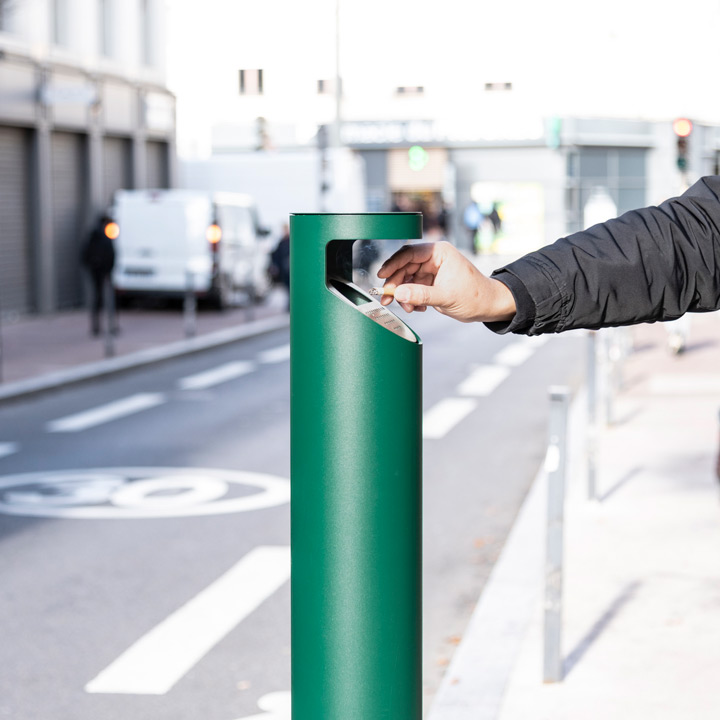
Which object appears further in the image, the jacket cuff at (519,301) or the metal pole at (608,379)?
the metal pole at (608,379)

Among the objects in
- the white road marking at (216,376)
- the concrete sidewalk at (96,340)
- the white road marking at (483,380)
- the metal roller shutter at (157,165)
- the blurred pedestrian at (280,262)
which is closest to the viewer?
the white road marking at (483,380)

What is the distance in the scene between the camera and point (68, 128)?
24.7m

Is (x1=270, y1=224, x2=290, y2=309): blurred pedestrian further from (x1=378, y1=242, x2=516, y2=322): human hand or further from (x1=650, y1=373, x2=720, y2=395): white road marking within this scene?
(x1=378, y1=242, x2=516, y2=322): human hand

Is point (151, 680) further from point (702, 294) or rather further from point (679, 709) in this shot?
point (702, 294)

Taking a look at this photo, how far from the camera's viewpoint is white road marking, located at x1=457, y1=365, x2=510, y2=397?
14164 mm

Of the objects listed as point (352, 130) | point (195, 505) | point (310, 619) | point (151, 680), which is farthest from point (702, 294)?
point (352, 130)

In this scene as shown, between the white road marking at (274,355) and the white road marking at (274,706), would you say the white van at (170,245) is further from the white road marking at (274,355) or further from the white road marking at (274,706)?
the white road marking at (274,706)

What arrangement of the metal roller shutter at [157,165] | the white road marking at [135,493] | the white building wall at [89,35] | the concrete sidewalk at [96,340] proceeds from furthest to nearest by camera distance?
1. the metal roller shutter at [157,165]
2. the white building wall at [89,35]
3. the concrete sidewalk at [96,340]
4. the white road marking at [135,493]

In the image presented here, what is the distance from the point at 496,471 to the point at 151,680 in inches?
188

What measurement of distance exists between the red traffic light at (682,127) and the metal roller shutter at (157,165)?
48.9 ft

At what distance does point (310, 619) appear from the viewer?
7.97ft

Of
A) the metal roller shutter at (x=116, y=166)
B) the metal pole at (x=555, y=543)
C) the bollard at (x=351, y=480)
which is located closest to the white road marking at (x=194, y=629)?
the metal pole at (x=555, y=543)

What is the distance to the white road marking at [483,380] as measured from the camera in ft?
46.5

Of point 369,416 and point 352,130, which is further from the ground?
point 352,130
